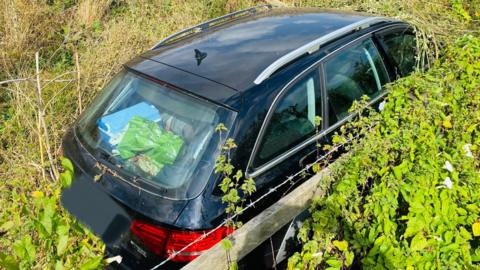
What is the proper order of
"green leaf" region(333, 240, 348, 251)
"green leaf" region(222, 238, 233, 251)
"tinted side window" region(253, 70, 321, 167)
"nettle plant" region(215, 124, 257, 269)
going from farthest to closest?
"tinted side window" region(253, 70, 321, 167) → "nettle plant" region(215, 124, 257, 269) → "green leaf" region(333, 240, 348, 251) → "green leaf" region(222, 238, 233, 251)

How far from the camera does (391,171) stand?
2434 mm

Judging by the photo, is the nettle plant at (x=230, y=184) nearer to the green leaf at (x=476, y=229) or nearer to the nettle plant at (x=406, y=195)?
the nettle plant at (x=406, y=195)

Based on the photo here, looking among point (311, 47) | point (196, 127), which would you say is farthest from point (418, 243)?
point (311, 47)

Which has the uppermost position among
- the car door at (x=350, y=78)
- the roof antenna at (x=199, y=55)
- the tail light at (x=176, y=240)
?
the roof antenna at (x=199, y=55)

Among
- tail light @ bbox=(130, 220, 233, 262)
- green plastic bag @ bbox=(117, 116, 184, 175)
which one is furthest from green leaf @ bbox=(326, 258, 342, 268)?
green plastic bag @ bbox=(117, 116, 184, 175)

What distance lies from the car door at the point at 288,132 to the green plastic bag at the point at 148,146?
1.66 feet

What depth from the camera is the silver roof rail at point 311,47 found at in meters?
2.65

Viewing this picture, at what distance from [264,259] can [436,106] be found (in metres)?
1.61

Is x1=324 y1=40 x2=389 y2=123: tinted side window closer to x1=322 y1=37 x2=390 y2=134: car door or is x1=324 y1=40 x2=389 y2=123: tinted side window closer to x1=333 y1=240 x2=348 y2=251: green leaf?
x1=322 y1=37 x2=390 y2=134: car door

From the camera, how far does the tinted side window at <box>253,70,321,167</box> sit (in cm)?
261

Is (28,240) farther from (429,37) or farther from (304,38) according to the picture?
(429,37)

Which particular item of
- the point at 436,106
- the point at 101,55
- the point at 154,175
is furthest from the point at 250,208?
the point at 101,55

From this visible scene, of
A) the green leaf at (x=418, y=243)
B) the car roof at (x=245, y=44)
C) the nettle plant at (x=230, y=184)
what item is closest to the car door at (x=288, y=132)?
the nettle plant at (x=230, y=184)

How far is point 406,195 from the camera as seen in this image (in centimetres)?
217
